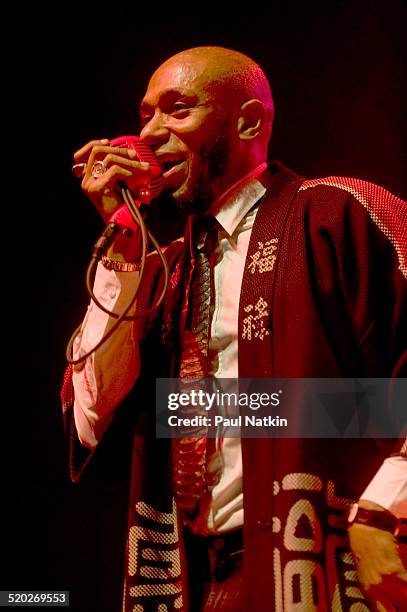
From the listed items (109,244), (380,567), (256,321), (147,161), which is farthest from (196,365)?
(380,567)

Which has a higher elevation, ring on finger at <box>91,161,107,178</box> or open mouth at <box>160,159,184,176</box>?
open mouth at <box>160,159,184,176</box>

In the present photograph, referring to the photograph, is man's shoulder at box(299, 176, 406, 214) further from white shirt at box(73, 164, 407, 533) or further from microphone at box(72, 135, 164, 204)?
microphone at box(72, 135, 164, 204)

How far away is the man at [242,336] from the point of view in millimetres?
1188

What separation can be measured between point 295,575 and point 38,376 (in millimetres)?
1047

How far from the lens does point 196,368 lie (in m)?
1.38

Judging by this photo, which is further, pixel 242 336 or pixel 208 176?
pixel 208 176

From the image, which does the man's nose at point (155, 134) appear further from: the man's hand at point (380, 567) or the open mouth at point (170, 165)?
the man's hand at point (380, 567)

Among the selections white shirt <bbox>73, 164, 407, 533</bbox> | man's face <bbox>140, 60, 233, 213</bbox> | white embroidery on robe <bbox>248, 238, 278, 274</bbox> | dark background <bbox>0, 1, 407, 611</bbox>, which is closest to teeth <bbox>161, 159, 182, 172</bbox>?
man's face <bbox>140, 60, 233, 213</bbox>

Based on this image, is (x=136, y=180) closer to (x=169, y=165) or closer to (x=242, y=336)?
(x=169, y=165)

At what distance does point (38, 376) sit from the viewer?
2.04m

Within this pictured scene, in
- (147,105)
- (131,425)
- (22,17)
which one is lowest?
(131,425)

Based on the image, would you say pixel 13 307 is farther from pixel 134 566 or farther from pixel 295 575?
pixel 295 575

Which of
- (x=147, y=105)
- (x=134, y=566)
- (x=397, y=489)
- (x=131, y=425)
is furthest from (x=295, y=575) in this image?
(x=147, y=105)

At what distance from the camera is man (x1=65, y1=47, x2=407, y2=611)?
3.90ft
